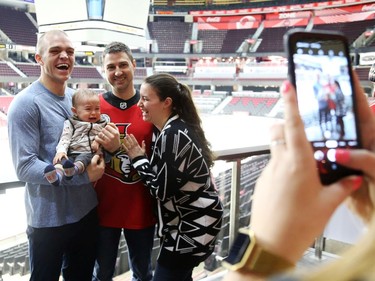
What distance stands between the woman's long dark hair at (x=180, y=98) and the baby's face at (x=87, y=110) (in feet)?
0.75

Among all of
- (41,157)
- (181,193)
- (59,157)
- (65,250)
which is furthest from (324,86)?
(65,250)

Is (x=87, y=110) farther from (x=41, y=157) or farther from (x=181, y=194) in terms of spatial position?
(x=181, y=194)

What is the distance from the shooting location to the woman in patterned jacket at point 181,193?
1324 millimetres

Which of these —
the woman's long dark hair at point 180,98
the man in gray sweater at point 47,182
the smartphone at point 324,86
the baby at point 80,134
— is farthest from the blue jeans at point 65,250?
the smartphone at point 324,86

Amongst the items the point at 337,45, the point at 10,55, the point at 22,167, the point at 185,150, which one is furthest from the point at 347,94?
the point at 10,55

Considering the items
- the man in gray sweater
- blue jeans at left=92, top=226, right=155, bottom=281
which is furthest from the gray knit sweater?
blue jeans at left=92, top=226, right=155, bottom=281

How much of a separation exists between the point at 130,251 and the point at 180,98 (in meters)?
0.69

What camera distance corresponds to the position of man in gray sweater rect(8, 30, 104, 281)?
1288mm

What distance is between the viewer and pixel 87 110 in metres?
1.45

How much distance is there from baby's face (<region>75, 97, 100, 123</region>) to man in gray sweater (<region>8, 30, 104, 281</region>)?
0.20 ft

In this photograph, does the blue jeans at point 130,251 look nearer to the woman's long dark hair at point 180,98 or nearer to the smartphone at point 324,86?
the woman's long dark hair at point 180,98

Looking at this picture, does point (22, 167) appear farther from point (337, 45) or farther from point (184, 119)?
point (337, 45)

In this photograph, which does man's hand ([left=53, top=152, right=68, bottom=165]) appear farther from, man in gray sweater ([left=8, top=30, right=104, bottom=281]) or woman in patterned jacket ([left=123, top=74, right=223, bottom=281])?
woman in patterned jacket ([left=123, top=74, right=223, bottom=281])

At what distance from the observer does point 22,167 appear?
49.3 inches
